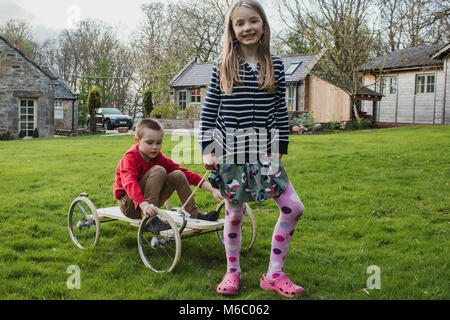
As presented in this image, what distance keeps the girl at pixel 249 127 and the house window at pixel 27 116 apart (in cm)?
2025

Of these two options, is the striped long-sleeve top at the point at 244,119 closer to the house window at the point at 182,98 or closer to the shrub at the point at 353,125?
the shrub at the point at 353,125

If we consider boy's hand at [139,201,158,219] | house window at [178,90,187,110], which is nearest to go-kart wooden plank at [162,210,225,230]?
boy's hand at [139,201,158,219]

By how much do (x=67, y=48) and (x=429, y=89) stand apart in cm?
2779

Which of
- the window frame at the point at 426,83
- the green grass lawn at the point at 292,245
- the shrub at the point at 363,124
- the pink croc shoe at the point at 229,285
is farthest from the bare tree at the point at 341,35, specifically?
the pink croc shoe at the point at 229,285

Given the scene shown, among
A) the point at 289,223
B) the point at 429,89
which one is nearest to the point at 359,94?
the point at 429,89

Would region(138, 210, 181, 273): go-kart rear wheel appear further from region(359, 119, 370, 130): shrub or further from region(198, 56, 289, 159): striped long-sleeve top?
region(359, 119, 370, 130): shrub

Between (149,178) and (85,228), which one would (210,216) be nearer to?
(149,178)

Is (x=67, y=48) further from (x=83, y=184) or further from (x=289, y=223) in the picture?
(x=289, y=223)

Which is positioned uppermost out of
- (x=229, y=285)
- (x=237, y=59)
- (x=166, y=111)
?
(x=166, y=111)

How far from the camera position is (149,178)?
3.56 meters

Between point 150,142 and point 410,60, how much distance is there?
73.1ft

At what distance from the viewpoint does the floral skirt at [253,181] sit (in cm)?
271

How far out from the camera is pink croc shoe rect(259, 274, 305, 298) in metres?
2.78

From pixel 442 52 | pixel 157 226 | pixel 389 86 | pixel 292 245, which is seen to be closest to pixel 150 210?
pixel 157 226
